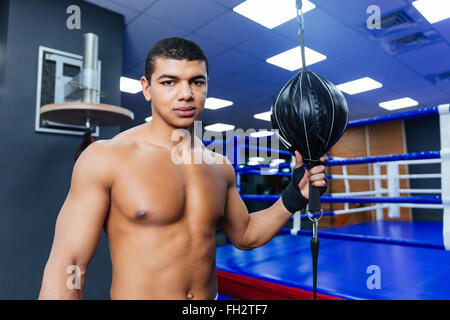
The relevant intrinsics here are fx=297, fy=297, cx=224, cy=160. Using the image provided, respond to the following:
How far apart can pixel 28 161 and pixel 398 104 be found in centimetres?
693

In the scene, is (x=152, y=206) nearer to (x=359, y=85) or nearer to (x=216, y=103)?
(x=359, y=85)

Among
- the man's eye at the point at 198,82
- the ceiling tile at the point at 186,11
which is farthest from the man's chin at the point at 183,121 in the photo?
the ceiling tile at the point at 186,11

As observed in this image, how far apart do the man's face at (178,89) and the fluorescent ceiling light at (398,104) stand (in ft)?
21.7

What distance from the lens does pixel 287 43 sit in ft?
12.3

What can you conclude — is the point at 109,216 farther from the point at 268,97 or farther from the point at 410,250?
the point at 268,97

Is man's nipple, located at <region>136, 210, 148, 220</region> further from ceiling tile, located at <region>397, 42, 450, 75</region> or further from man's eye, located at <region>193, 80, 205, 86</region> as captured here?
ceiling tile, located at <region>397, 42, 450, 75</region>

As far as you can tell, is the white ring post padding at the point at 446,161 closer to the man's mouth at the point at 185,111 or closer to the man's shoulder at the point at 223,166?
the man's shoulder at the point at 223,166

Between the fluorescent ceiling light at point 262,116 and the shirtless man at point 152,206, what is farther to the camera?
the fluorescent ceiling light at point 262,116

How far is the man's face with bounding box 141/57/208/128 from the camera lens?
2.72 feet

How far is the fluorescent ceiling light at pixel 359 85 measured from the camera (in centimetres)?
511

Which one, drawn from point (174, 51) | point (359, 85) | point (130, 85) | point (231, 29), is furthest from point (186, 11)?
point (359, 85)

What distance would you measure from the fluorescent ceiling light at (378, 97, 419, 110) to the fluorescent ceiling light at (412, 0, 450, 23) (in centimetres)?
317

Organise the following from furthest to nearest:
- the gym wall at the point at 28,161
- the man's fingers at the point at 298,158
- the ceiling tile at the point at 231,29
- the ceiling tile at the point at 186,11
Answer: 1. the ceiling tile at the point at 231,29
2. the ceiling tile at the point at 186,11
3. the gym wall at the point at 28,161
4. the man's fingers at the point at 298,158
